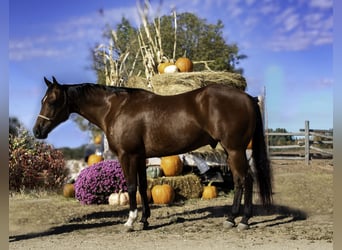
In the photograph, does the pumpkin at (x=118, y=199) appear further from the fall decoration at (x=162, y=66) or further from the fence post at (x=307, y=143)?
the fence post at (x=307, y=143)

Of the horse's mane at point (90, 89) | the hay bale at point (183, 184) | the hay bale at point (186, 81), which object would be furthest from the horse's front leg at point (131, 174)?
the hay bale at point (186, 81)

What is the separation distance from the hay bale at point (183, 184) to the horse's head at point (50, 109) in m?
2.87

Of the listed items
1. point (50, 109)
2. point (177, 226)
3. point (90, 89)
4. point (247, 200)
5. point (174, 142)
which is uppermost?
point (90, 89)

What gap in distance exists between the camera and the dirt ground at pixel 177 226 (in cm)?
459

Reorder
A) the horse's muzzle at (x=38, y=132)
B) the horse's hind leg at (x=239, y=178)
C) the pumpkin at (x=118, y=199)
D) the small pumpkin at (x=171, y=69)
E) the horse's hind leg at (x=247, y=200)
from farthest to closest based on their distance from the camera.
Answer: the small pumpkin at (x=171, y=69)
the pumpkin at (x=118, y=199)
the horse's muzzle at (x=38, y=132)
the horse's hind leg at (x=247, y=200)
the horse's hind leg at (x=239, y=178)

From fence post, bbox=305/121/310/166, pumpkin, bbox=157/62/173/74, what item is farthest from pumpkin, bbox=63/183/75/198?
fence post, bbox=305/121/310/166

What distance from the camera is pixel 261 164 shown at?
5582mm

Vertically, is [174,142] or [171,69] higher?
[171,69]

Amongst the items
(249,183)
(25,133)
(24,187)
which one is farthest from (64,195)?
(249,183)

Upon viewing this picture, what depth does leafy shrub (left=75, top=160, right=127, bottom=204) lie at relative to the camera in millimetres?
7664

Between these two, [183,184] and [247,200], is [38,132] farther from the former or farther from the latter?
[183,184]

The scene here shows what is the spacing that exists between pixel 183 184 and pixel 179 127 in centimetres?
294

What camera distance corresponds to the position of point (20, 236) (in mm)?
4742

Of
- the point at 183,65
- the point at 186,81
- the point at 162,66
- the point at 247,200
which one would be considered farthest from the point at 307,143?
the point at 247,200
